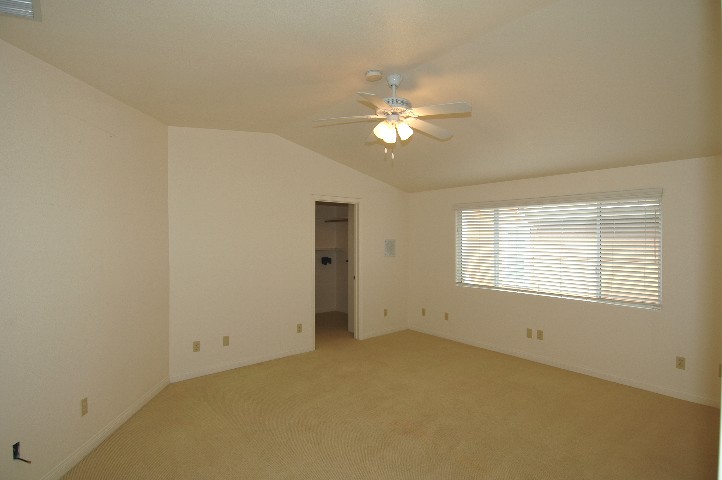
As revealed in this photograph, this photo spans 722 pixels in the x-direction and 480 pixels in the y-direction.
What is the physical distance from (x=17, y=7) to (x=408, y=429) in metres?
3.41

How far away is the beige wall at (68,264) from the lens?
2.16 meters

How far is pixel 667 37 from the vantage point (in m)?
2.06

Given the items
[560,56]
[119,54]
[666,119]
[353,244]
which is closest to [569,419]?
[666,119]

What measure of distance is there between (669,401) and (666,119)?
98.7 inches

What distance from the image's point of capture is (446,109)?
2.40 meters

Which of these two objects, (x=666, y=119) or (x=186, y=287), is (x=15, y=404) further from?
(x=666, y=119)

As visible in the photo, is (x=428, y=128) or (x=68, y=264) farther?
(x=428, y=128)

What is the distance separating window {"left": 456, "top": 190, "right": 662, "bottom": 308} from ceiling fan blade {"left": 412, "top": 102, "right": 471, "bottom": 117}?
250 cm

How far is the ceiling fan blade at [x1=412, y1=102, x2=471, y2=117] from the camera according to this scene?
2.34 meters

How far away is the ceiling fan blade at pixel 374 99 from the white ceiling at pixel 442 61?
0.33m

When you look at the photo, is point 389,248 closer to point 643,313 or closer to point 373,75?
point 643,313

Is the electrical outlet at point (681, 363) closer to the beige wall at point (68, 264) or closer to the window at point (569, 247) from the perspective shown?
the window at point (569, 247)

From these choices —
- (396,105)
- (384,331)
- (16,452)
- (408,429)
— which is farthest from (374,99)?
(384,331)

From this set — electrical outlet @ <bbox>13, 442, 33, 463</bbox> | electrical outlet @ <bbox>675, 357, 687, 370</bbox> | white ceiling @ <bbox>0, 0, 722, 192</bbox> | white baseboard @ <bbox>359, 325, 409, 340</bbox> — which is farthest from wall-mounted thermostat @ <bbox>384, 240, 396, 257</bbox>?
electrical outlet @ <bbox>13, 442, 33, 463</bbox>
